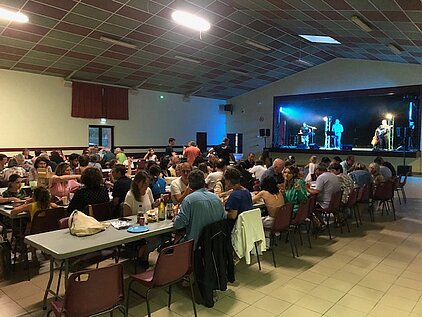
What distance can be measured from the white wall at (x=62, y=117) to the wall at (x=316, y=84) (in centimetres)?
273

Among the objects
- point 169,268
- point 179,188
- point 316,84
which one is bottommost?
point 169,268

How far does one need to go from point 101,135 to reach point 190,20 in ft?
20.9

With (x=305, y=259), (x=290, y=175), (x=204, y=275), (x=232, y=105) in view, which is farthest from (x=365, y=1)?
(x=232, y=105)

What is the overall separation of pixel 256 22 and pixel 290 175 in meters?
6.23

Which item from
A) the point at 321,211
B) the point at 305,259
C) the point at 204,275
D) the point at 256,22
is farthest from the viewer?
the point at 256,22

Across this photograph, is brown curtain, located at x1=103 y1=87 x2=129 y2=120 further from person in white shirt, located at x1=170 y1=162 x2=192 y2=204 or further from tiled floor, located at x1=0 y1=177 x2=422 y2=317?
tiled floor, located at x1=0 y1=177 x2=422 y2=317

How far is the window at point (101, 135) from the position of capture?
42.5ft

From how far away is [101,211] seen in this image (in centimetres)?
399

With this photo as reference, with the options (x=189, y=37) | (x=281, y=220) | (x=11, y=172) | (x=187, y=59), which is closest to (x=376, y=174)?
(x=281, y=220)

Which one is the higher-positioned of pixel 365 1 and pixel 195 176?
pixel 365 1

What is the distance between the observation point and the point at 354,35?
996 cm

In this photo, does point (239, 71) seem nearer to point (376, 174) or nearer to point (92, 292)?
point (376, 174)

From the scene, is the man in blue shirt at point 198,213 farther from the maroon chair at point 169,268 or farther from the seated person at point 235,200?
the seated person at point 235,200

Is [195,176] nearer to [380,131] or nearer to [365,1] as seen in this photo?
[365,1]
